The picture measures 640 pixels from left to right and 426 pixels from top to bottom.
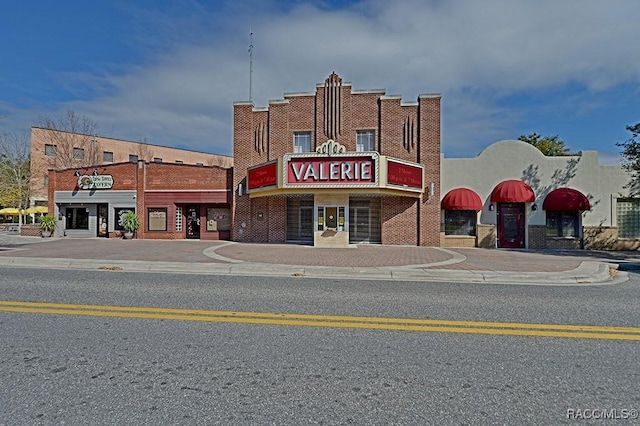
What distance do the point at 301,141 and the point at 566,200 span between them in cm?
1525

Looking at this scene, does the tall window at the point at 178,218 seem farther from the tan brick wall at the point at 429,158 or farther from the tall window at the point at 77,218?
the tan brick wall at the point at 429,158

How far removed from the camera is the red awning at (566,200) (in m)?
19.7

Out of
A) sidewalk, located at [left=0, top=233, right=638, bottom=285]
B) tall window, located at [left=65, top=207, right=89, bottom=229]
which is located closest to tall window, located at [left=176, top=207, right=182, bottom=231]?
tall window, located at [left=65, top=207, right=89, bottom=229]

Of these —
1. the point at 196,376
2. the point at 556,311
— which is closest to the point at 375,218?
the point at 556,311

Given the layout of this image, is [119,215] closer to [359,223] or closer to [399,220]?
[359,223]

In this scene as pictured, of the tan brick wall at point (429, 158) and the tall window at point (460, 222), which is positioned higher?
the tan brick wall at point (429, 158)

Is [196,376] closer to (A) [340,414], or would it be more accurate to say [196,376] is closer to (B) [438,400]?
(A) [340,414]

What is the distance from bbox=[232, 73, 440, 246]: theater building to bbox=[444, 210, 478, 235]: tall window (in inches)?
40.5

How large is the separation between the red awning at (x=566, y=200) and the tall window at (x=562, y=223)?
754mm

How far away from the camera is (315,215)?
20047 millimetres

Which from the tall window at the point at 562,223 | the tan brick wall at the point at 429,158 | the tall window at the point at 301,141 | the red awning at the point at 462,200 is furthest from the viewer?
the tall window at the point at 301,141

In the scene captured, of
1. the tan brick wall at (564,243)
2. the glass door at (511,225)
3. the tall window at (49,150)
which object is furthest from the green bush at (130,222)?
the tall window at (49,150)

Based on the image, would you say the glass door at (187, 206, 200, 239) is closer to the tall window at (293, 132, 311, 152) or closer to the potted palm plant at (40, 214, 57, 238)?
the tall window at (293, 132, 311, 152)

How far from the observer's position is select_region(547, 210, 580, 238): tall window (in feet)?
67.5
